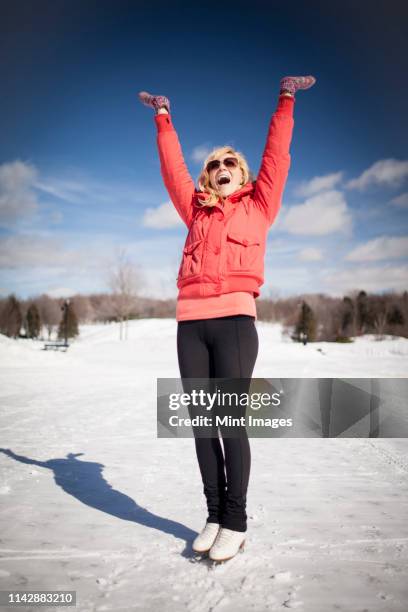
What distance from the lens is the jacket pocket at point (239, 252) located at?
1.83 meters

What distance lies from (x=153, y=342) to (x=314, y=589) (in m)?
23.6

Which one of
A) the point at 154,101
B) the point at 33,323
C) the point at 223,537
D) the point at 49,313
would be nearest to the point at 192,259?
the point at 154,101

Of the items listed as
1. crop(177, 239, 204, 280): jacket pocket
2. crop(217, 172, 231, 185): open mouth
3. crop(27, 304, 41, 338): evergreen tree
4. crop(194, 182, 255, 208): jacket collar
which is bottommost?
crop(27, 304, 41, 338): evergreen tree

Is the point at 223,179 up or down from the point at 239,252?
up

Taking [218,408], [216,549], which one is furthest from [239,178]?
[216,549]

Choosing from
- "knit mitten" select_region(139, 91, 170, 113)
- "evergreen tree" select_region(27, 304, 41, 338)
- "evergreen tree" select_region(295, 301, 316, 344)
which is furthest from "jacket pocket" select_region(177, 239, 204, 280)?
"evergreen tree" select_region(27, 304, 41, 338)

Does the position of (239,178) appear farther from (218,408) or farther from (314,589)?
(314,589)

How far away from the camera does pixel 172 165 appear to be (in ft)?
6.87

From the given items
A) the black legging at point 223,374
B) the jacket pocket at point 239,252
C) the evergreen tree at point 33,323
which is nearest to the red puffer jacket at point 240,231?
the jacket pocket at point 239,252

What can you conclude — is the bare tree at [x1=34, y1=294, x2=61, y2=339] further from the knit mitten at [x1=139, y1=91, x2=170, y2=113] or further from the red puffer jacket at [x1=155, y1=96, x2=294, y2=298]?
the red puffer jacket at [x1=155, y1=96, x2=294, y2=298]

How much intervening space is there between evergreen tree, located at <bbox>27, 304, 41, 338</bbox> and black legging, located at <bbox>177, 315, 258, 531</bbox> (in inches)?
2452

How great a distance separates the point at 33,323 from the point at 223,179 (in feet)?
205

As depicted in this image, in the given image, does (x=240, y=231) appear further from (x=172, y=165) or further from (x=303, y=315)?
(x=303, y=315)

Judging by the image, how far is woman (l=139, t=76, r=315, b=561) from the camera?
69.1 inches
